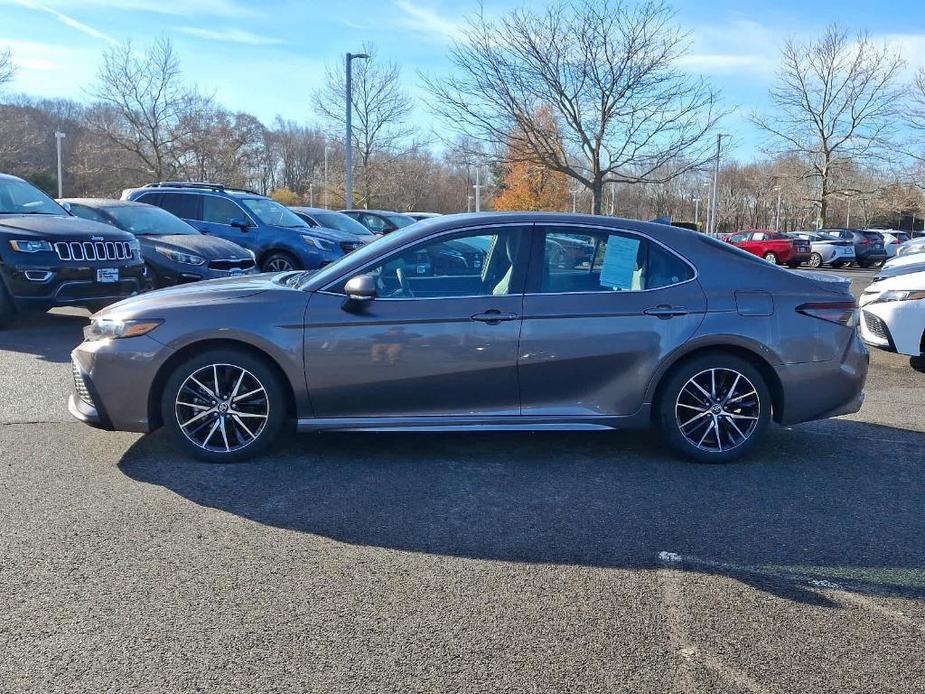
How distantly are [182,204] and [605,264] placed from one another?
1057 centimetres

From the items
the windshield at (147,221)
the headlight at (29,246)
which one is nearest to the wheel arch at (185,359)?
the headlight at (29,246)

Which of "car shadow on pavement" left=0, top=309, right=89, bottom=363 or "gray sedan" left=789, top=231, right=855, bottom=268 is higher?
"gray sedan" left=789, top=231, right=855, bottom=268

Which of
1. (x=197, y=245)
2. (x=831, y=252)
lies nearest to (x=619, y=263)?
(x=197, y=245)

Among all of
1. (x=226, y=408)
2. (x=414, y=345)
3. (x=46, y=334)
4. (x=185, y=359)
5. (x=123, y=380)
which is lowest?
(x=46, y=334)

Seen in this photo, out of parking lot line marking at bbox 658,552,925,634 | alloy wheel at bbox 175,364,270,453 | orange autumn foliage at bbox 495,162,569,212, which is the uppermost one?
orange autumn foliage at bbox 495,162,569,212

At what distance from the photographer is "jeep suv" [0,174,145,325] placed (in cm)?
906

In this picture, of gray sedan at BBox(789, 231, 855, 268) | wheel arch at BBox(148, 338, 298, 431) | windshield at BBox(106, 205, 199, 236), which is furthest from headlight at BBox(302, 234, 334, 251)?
gray sedan at BBox(789, 231, 855, 268)

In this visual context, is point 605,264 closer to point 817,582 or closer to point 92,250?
point 817,582

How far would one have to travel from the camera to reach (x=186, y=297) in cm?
505

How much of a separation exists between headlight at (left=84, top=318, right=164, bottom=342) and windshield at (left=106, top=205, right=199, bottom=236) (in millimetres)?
7156

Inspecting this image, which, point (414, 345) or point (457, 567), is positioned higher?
point (414, 345)

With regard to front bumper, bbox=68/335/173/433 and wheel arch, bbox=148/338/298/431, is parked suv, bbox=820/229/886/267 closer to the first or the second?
wheel arch, bbox=148/338/298/431

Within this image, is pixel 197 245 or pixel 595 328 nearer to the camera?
pixel 595 328

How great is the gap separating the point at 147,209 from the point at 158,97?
76.0ft
